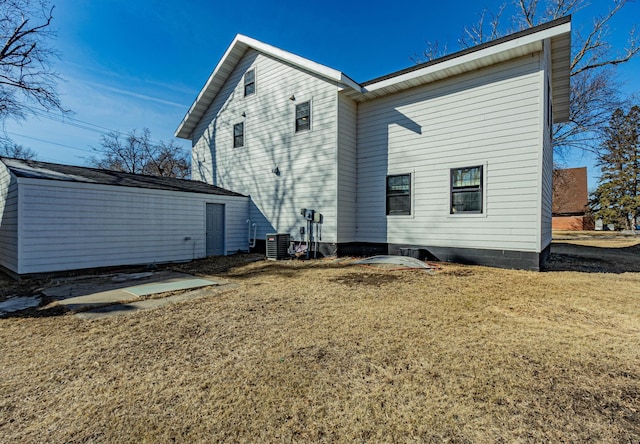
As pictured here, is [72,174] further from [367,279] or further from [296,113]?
[367,279]

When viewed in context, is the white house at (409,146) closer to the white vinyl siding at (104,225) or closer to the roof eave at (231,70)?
the roof eave at (231,70)

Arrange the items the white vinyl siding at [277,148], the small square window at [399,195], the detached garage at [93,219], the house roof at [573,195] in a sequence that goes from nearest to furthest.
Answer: the detached garage at [93,219] → the small square window at [399,195] → the white vinyl siding at [277,148] → the house roof at [573,195]

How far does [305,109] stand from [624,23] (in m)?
16.9

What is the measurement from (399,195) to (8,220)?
1010cm

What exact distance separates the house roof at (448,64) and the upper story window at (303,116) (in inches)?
41.1

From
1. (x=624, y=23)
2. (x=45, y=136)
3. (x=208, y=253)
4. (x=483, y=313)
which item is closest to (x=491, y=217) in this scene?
(x=483, y=313)

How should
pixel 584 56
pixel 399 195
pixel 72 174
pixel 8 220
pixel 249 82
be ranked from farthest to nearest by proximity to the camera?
pixel 584 56
pixel 249 82
pixel 399 195
pixel 72 174
pixel 8 220

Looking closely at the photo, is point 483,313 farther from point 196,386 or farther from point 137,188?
point 137,188

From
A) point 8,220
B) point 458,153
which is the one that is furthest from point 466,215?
point 8,220

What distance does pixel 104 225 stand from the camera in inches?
307

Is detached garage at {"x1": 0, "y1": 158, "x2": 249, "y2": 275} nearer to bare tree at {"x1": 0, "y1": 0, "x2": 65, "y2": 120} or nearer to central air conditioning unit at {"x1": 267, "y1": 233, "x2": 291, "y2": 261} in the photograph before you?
central air conditioning unit at {"x1": 267, "y1": 233, "x2": 291, "y2": 261}

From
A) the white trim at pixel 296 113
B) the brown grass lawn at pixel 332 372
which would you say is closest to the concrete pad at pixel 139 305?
the brown grass lawn at pixel 332 372

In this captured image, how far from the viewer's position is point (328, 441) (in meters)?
1.65

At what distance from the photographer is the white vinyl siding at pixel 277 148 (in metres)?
9.15
